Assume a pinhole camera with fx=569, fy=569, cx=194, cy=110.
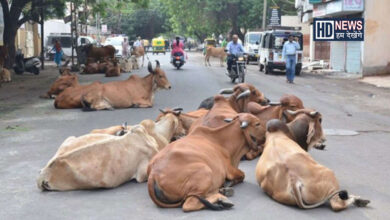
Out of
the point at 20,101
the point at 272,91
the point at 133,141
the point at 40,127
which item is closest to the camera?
the point at 133,141

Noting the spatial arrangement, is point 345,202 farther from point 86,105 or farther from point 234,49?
point 234,49

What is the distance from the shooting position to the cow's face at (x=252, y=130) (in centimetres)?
679

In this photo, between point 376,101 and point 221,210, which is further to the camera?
point 376,101

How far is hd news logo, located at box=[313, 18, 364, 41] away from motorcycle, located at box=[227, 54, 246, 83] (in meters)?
8.89

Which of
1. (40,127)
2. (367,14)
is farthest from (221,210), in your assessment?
(367,14)

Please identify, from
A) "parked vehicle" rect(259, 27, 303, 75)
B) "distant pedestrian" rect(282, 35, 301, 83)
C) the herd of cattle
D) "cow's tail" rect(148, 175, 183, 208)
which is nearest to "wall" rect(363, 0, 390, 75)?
"parked vehicle" rect(259, 27, 303, 75)

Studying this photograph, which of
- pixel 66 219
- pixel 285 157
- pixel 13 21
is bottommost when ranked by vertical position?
pixel 66 219

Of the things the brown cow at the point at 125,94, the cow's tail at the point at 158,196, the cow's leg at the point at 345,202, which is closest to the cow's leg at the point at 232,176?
the cow's tail at the point at 158,196

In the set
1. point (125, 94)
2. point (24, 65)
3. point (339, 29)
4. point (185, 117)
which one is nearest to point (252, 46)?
point (339, 29)

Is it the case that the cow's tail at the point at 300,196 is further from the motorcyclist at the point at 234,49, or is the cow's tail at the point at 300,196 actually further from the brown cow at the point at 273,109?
the motorcyclist at the point at 234,49

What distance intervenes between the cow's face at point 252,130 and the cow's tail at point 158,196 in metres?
1.36

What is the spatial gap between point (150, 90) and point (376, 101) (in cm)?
708

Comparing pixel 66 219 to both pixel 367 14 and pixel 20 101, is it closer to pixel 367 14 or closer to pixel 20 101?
pixel 20 101

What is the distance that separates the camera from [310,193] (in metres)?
5.85
